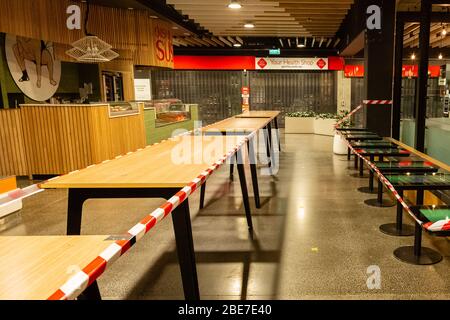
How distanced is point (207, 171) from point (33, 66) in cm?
610

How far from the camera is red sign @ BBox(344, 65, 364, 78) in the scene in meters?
13.2

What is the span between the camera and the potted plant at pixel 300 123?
13031mm

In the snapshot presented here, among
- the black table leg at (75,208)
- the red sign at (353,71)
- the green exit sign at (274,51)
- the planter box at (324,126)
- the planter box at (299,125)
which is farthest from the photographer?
the green exit sign at (274,51)

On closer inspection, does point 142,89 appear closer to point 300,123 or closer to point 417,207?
point 300,123

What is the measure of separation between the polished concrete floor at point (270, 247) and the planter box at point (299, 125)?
24.1 ft

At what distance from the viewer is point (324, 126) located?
40.9ft

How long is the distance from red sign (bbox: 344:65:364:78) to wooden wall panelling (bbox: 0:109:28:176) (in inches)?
411

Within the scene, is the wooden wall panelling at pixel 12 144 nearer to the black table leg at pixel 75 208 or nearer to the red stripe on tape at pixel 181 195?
the black table leg at pixel 75 208

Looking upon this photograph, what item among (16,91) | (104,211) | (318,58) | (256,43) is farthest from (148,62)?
(318,58)

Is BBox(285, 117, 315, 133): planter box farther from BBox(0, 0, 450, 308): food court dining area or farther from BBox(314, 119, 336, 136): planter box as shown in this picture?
BBox(314, 119, 336, 136): planter box

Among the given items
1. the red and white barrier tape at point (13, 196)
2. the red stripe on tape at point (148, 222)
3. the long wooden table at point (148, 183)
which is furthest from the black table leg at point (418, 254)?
the red and white barrier tape at point (13, 196)

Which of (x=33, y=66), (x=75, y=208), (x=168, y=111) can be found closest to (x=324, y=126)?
(x=168, y=111)

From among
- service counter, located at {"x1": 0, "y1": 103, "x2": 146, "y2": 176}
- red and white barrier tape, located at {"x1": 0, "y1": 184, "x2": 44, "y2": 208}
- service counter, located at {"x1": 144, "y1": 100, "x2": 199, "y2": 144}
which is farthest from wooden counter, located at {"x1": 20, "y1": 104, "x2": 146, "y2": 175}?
red and white barrier tape, located at {"x1": 0, "y1": 184, "x2": 44, "y2": 208}
